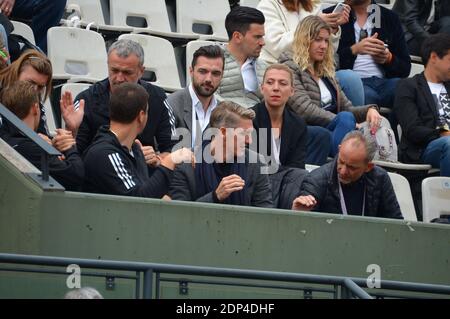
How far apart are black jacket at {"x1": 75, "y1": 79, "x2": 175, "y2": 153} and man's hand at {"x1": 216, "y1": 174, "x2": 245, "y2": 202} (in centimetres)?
111

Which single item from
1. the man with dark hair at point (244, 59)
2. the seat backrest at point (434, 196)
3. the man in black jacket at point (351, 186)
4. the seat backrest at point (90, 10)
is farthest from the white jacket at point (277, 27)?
the man in black jacket at point (351, 186)

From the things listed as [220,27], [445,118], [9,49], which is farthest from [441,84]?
[9,49]

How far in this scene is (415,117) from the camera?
1319 centimetres

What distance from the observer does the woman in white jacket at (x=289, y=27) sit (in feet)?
43.5

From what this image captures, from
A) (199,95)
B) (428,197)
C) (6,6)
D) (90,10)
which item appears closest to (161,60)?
(90,10)

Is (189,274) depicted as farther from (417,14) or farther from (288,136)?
(417,14)

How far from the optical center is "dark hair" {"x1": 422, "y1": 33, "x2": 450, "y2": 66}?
536 inches

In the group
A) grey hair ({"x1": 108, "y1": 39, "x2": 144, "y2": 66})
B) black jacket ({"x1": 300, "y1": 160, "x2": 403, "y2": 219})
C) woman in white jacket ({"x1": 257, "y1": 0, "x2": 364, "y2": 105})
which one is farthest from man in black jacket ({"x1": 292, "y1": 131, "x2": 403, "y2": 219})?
woman in white jacket ({"x1": 257, "y1": 0, "x2": 364, "y2": 105})

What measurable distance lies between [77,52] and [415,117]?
2.94 m

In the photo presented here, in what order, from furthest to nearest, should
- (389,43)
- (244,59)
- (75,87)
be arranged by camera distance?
(389,43) < (244,59) < (75,87)

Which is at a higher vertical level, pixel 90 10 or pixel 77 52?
pixel 90 10

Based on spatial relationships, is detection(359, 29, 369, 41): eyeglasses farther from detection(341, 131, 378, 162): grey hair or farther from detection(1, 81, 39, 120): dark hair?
detection(1, 81, 39, 120): dark hair

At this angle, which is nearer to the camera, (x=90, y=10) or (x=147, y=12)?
(x=90, y=10)
